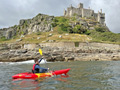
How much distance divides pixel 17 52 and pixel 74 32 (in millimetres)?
32607

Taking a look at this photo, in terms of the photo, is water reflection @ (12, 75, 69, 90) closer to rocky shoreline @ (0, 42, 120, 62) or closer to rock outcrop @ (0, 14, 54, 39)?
rocky shoreline @ (0, 42, 120, 62)

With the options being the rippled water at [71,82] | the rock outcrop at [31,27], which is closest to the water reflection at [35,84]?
the rippled water at [71,82]

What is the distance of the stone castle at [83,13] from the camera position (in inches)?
3585

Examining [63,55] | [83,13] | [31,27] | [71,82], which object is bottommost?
[71,82]

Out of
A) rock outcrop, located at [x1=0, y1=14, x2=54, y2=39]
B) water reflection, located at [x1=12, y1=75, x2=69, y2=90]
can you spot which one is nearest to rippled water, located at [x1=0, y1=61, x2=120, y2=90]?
water reflection, located at [x1=12, y1=75, x2=69, y2=90]

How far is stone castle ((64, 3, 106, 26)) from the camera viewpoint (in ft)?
299

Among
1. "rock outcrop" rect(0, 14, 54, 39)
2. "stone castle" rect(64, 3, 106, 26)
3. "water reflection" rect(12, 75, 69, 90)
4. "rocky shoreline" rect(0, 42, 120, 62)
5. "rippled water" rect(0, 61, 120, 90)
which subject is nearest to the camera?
"rippled water" rect(0, 61, 120, 90)

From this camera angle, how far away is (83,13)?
92500 millimetres

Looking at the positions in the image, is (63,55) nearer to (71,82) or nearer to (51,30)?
(71,82)

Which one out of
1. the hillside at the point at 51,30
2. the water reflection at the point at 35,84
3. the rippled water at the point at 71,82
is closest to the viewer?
the rippled water at the point at 71,82

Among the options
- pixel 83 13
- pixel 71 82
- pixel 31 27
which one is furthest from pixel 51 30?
pixel 71 82

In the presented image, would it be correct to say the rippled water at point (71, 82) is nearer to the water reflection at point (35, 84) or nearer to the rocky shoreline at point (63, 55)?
the water reflection at point (35, 84)

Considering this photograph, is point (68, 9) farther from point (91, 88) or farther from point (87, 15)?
point (91, 88)

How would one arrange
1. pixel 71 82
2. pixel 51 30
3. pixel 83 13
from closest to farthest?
pixel 71 82 → pixel 51 30 → pixel 83 13
